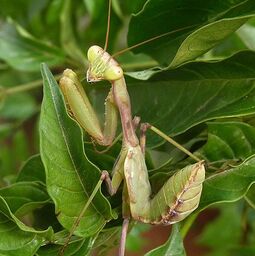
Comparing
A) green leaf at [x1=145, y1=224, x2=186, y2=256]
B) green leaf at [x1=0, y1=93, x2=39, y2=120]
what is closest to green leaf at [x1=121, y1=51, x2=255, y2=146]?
green leaf at [x1=145, y1=224, x2=186, y2=256]

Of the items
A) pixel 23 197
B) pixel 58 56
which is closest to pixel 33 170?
pixel 23 197

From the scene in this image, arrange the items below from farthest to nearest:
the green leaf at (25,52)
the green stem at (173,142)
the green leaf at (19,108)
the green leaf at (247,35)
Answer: the green leaf at (19,108)
the green leaf at (25,52)
the green leaf at (247,35)
the green stem at (173,142)

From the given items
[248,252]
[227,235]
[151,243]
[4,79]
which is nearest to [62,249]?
[248,252]

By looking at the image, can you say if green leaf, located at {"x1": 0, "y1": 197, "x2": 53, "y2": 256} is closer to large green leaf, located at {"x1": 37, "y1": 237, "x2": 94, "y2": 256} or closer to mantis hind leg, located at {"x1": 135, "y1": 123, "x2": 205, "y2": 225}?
large green leaf, located at {"x1": 37, "y1": 237, "x2": 94, "y2": 256}

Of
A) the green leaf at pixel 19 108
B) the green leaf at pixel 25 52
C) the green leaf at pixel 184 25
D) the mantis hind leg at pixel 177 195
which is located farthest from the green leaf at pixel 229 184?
the green leaf at pixel 19 108

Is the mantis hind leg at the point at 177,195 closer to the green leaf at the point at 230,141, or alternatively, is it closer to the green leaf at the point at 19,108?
the green leaf at the point at 230,141

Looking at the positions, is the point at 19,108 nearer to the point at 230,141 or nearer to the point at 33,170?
the point at 33,170

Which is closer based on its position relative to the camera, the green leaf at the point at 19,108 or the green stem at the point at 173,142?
the green stem at the point at 173,142
